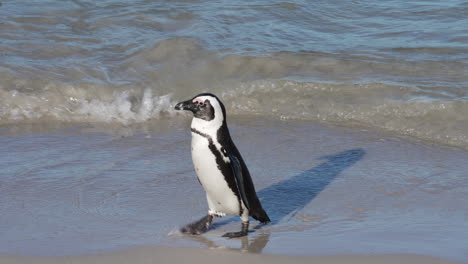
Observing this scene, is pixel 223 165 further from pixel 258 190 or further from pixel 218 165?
pixel 258 190

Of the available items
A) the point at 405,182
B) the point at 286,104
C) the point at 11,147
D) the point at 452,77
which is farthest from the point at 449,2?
the point at 11,147

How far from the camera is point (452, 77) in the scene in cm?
767

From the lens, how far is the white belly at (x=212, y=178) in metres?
4.05

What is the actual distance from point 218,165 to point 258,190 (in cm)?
92

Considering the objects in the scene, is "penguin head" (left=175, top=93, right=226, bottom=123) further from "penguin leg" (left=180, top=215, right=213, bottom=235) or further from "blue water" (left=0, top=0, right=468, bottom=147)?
"blue water" (left=0, top=0, right=468, bottom=147)

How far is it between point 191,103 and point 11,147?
2.50 meters

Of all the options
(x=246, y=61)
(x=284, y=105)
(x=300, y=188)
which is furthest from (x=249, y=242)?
(x=246, y=61)

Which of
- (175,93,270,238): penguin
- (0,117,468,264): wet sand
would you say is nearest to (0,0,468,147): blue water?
(0,117,468,264): wet sand

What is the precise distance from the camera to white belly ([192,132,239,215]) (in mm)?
4051

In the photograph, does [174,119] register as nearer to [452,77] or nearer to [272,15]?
[452,77]

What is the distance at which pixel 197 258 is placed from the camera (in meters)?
3.74

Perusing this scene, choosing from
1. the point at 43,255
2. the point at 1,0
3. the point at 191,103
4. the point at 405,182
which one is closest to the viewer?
the point at 43,255

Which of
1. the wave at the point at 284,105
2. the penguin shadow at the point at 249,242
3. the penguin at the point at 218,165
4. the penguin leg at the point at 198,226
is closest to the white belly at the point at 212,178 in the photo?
the penguin at the point at 218,165

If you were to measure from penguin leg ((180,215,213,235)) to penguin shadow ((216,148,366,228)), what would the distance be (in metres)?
0.18
